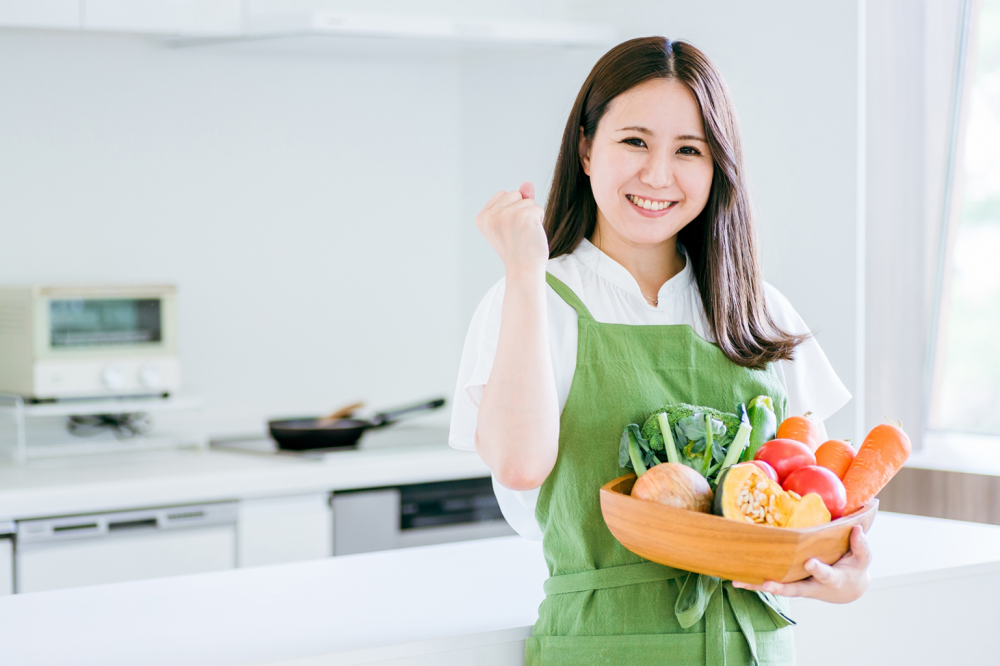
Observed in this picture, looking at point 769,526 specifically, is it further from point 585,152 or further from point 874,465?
point 585,152

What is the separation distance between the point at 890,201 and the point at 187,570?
1621mm

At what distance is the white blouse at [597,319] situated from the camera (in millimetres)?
1052

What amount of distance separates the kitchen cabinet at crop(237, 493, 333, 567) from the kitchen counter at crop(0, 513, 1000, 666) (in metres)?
0.77

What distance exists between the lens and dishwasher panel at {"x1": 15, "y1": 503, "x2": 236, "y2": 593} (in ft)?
6.51

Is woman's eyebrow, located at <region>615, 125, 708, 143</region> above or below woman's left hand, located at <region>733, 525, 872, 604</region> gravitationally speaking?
above

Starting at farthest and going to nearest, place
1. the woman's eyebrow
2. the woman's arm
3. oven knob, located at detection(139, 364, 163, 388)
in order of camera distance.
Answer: oven knob, located at detection(139, 364, 163, 388) → the woman's eyebrow → the woman's arm

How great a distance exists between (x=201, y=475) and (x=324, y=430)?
33cm

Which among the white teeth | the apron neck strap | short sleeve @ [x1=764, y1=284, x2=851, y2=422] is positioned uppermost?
the white teeth

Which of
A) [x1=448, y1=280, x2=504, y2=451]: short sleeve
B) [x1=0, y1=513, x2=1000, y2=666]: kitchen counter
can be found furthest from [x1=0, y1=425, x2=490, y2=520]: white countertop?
[x1=448, y1=280, x2=504, y2=451]: short sleeve

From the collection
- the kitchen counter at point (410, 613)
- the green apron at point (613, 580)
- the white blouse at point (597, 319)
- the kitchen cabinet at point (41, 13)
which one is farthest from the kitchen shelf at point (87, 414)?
the green apron at point (613, 580)

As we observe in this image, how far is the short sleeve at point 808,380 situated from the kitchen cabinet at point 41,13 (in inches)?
65.7

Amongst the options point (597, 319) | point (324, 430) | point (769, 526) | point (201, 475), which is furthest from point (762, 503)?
point (324, 430)

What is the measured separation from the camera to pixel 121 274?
257 cm

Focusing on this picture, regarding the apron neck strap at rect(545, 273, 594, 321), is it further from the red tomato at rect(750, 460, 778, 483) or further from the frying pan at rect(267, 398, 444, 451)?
the frying pan at rect(267, 398, 444, 451)
